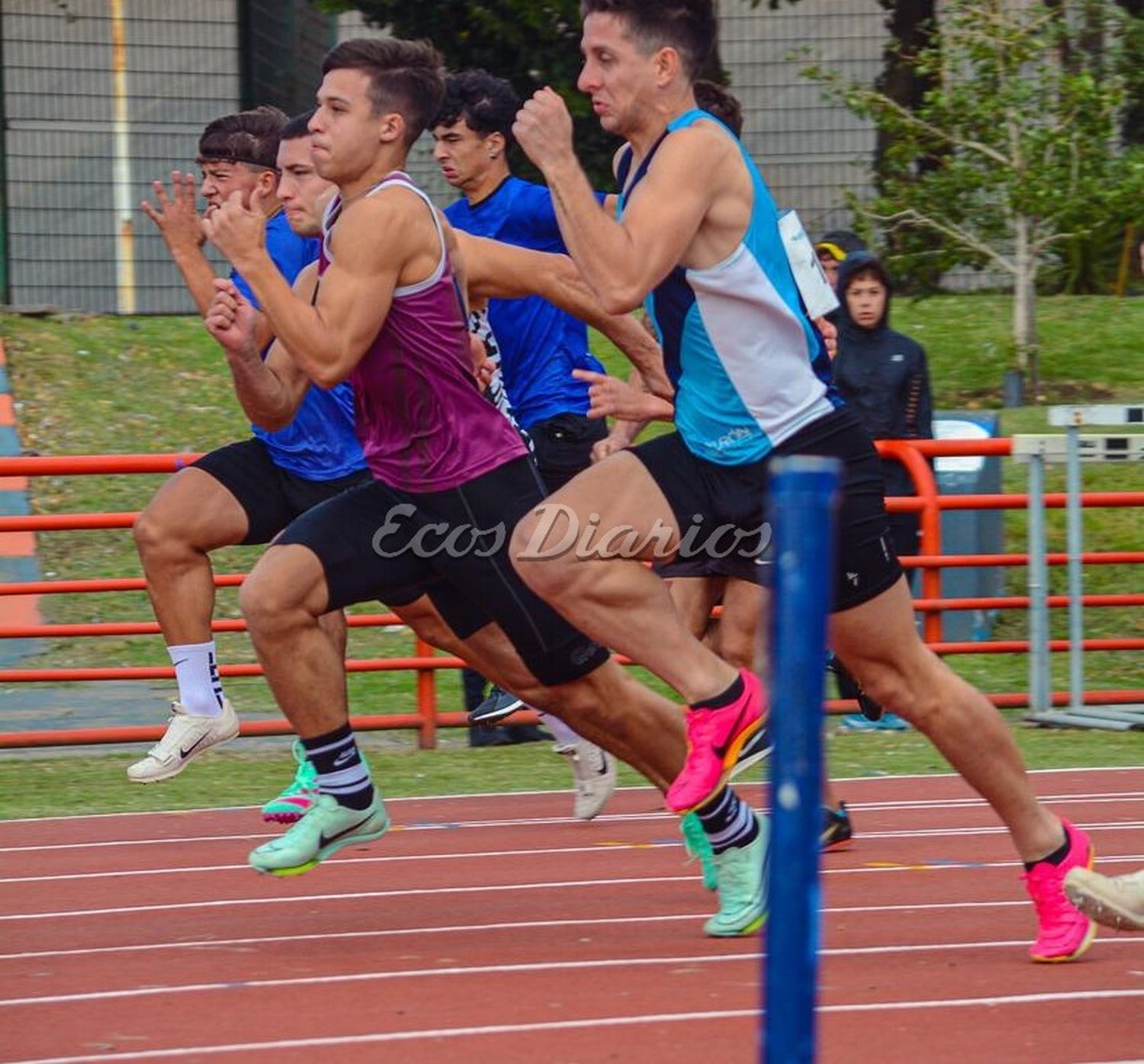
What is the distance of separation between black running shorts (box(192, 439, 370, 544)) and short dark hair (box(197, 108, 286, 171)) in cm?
101

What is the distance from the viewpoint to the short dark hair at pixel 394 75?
589 centimetres

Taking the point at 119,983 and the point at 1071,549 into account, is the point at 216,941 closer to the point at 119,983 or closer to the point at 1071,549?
the point at 119,983

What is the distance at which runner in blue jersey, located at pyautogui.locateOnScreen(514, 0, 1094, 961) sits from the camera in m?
5.12

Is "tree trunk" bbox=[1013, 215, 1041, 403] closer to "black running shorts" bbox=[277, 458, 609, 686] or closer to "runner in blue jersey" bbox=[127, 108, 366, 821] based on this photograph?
"runner in blue jersey" bbox=[127, 108, 366, 821]

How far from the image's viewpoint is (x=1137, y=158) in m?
16.4

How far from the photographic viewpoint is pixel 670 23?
5.38 meters

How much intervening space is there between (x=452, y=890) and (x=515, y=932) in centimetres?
73

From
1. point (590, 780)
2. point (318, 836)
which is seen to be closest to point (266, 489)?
point (590, 780)

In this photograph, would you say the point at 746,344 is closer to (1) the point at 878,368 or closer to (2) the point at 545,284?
(2) the point at 545,284

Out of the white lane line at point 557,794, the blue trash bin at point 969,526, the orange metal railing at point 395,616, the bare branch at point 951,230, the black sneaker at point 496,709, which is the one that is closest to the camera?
the white lane line at point 557,794

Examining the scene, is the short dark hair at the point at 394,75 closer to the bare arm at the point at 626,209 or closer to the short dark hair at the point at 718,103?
the bare arm at the point at 626,209

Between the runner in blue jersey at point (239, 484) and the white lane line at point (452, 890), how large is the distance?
0.52 meters

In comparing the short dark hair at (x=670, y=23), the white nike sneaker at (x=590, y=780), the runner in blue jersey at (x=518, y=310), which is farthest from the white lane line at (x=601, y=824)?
the short dark hair at (x=670, y=23)

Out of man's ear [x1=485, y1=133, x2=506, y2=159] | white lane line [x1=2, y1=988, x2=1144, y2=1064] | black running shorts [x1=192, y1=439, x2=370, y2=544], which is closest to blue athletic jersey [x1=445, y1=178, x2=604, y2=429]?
man's ear [x1=485, y1=133, x2=506, y2=159]
